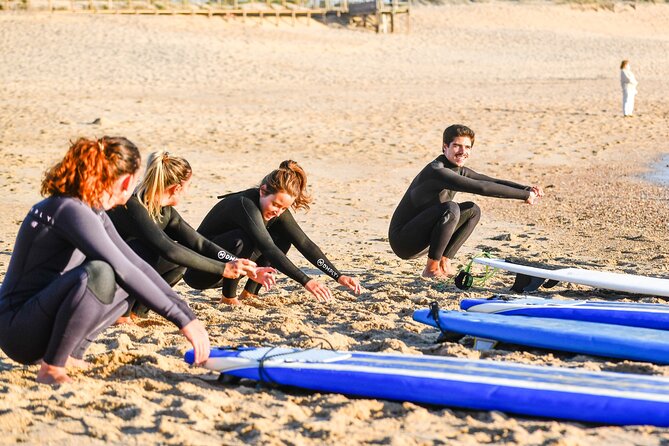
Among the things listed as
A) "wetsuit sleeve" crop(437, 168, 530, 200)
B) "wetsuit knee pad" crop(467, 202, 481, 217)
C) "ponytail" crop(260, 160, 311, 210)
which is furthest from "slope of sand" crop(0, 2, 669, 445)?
"ponytail" crop(260, 160, 311, 210)

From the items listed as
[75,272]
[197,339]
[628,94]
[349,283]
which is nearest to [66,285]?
[75,272]

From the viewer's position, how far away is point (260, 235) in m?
5.98

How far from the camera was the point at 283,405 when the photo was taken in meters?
4.04

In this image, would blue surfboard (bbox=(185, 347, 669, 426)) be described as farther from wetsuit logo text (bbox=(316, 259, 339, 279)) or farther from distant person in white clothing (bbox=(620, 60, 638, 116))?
distant person in white clothing (bbox=(620, 60, 638, 116))

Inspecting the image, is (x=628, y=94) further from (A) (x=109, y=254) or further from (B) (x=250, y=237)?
(A) (x=109, y=254)

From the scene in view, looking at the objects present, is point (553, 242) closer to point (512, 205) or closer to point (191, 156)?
point (512, 205)

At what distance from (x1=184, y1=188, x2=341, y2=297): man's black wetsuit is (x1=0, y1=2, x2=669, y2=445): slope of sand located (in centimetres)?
26

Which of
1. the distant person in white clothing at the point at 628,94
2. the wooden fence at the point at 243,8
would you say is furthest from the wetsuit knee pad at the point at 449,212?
the wooden fence at the point at 243,8

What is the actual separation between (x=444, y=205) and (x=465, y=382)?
325 cm

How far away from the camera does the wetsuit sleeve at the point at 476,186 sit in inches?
280

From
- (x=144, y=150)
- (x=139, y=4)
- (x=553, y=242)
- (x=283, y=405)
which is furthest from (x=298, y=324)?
(x=139, y=4)

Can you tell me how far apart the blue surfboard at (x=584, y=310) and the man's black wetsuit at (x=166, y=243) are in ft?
5.02

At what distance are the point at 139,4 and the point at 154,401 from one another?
133 feet

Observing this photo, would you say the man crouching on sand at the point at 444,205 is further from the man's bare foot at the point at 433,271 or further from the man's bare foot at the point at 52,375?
the man's bare foot at the point at 52,375
